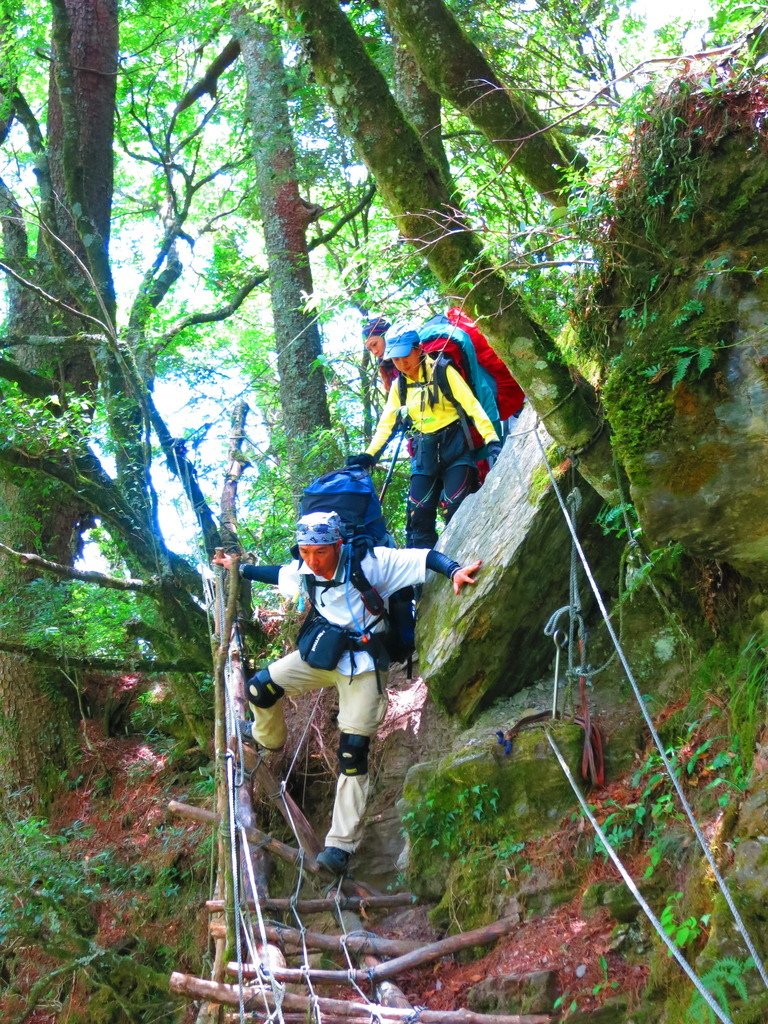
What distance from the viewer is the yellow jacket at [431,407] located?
272 inches

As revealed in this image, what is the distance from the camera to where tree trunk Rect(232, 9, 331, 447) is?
375 inches

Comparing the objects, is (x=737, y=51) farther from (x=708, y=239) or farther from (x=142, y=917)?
(x=142, y=917)

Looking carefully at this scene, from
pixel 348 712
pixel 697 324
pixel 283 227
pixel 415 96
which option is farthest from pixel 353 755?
pixel 283 227

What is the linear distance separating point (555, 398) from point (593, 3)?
215 inches

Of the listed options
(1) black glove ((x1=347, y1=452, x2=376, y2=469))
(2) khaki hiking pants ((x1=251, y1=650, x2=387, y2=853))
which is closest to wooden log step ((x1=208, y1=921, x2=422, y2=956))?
(2) khaki hiking pants ((x1=251, y1=650, x2=387, y2=853))

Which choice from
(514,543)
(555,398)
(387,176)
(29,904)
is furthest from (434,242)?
(29,904)

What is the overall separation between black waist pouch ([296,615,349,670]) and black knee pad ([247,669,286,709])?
15.6 inches

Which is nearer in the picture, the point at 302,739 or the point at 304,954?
the point at 304,954

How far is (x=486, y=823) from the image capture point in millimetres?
5715

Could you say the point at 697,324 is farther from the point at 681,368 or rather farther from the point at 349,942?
the point at 349,942

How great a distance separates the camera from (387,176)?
492 cm

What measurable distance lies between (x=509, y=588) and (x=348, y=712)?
1.44 meters

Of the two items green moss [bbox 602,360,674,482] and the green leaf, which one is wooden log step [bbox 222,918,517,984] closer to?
green moss [bbox 602,360,674,482]

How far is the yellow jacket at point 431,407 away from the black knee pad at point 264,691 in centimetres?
204
